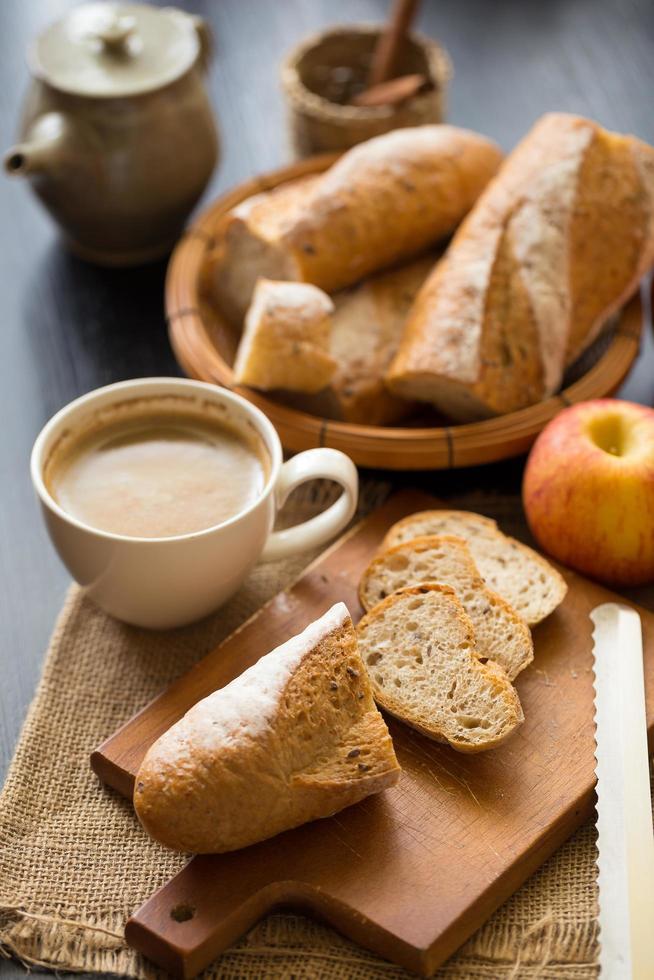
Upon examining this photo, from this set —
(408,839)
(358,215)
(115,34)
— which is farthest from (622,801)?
(115,34)

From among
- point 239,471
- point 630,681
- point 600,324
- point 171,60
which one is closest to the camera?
point 630,681

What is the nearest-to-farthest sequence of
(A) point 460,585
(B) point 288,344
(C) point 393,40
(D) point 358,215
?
(A) point 460,585 → (B) point 288,344 → (D) point 358,215 → (C) point 393,40

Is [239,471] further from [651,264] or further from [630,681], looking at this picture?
[651,264]

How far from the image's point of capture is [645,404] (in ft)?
6.86

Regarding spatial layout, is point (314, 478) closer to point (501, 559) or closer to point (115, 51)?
point (501, 559)

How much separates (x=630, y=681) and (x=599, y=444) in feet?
1.35

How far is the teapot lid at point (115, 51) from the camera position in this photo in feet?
7.02

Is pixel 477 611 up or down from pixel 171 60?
down

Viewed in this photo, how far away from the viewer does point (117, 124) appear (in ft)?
7.02

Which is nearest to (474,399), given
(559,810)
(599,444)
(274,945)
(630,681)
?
(599,444)

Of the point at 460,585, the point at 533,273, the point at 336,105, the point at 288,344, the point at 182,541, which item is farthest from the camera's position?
the point at 336,105

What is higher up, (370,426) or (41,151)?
(41,151)

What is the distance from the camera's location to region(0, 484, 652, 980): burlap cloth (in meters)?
1.31

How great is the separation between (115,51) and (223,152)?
48cm
